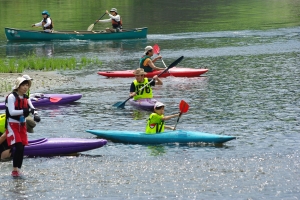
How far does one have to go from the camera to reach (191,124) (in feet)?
59.6

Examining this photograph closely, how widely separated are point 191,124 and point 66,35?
72.9ft

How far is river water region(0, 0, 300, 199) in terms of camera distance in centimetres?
1271

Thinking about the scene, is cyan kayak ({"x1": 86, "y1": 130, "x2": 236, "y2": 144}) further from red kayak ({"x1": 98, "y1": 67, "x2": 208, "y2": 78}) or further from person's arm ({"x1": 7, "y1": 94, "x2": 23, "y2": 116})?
red kayak ({"x1": 98, "y1": 67, "x2": 208, "y2": 78})

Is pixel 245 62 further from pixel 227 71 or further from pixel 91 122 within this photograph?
pixel 91 122

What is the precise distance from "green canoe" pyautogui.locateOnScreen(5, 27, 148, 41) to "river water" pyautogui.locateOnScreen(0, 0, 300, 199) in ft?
1.43

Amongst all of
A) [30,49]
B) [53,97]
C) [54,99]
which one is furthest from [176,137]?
[30,49]

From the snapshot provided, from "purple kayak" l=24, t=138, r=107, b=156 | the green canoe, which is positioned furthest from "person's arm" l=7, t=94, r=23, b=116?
the green canoe

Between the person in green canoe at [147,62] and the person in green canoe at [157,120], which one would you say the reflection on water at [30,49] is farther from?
the person in green canoe at [157,120]

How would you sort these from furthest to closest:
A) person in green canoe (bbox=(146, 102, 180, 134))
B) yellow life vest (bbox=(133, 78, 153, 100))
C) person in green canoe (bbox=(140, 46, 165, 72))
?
1. person in green canoe (bbox=(140, 46, 165, 72))
2. yellow life vest (bbox=(133, 78, 153, 100))
3. person in green canoe (bbox=(146, 102, 180, 134))

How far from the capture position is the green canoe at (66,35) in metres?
39.1

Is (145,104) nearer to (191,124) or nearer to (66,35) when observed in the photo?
(191,124)

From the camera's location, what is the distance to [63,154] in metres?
14.9

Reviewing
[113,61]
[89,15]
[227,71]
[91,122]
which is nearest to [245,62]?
[227,71]

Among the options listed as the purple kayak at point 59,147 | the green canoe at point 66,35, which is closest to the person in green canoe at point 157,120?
the purple kayak at point 59,147
